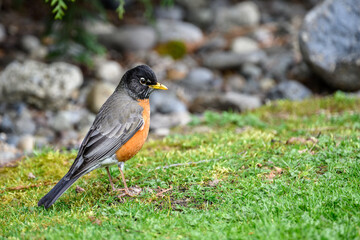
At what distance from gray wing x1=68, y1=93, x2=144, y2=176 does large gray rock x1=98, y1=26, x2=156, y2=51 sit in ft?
34.1

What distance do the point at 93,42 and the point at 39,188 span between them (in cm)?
694

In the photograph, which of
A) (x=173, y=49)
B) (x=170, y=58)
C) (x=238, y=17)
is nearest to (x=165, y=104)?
(x=170, y=58)

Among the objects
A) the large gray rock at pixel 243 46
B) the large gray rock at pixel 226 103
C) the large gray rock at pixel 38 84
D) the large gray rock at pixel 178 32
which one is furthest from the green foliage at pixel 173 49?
the large gray rock at pixel 38 84

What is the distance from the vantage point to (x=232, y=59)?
14414mm

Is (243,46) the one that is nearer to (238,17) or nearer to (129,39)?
(238,17)

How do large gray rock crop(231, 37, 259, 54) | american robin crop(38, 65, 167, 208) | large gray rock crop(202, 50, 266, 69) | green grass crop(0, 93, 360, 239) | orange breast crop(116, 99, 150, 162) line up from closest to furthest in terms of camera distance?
1. green grass crop(0, 93, 360, 239)
2. american robin crop(38, 65, 167, 208)
3. orange breast crop(116, 99, 150, 162)
4. large gray rock crop(202, 50, 266, 69)
5. large gray rock crop(231, 37, 259, 54)

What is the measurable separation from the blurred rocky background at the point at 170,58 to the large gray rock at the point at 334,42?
26 millimetres

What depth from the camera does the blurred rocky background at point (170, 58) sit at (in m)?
10.6

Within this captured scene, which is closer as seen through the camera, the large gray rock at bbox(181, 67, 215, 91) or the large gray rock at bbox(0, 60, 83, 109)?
the large gray rock at bbox(0, 60, 83, 109)

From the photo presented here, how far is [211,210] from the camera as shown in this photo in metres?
4.17

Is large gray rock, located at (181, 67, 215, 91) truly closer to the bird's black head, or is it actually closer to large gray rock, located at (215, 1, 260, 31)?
large gray rock, located at (215, 1, 260, 31)

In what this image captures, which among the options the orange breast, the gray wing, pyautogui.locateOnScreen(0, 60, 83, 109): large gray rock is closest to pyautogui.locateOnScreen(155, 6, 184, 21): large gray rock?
pyautogui.locateOnScreen(0, 60, 83, 109): large gray rock

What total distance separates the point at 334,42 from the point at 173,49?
6.38 metres

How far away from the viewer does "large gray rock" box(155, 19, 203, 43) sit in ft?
53.4
